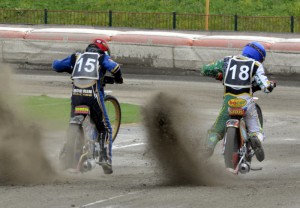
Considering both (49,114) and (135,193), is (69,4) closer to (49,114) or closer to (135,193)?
(49,114)

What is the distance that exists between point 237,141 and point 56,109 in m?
8.59

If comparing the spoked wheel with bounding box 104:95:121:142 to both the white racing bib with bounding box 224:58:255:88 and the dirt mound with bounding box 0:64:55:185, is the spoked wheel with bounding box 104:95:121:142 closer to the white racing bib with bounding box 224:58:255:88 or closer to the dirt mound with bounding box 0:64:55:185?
the dirt mound with bounding box 0:64:55:185

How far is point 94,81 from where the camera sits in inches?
452

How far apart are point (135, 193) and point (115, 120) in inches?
153

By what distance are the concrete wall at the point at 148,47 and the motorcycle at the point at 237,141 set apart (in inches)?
581

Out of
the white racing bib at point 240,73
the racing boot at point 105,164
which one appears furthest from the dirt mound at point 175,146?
the white racing bib at point 240,73

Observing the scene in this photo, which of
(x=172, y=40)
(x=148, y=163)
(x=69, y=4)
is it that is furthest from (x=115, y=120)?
(x=69, y=4)

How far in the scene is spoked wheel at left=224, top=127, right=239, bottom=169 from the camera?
37.3 feet

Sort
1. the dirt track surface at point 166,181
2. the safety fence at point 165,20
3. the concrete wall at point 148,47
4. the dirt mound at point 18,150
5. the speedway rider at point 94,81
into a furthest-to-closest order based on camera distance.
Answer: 1. the safety fence at point 165,20
2. the concrete wall at point 148,47
3. the speedway rider at point 94,81
4. the dirt mound at point 18,150
5. the dirt track surface at point 166,181

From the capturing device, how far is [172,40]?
91.4 feet

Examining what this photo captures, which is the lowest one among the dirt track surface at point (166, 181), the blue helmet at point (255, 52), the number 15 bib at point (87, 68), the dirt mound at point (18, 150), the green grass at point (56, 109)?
the green grass at point (56, 109)

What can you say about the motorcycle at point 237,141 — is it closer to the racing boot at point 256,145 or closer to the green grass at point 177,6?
the racing boot at point 256,145

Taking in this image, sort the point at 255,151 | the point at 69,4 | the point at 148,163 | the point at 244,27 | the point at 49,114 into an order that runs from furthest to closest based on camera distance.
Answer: the point at 69,4 < the point at 244,27 < the point at 49,114 < the point at 148,163 < the point at 255,151

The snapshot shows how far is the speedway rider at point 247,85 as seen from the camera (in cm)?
1159
